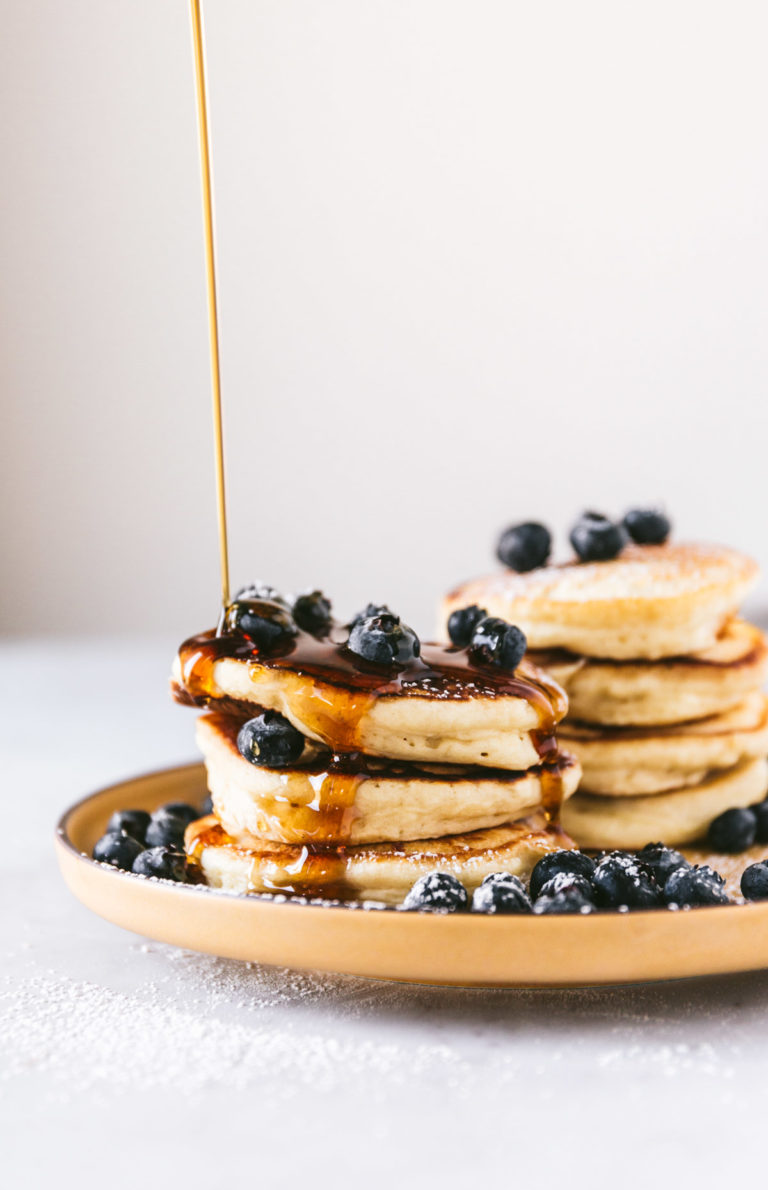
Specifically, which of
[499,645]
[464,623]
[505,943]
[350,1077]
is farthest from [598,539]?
[350,1077]

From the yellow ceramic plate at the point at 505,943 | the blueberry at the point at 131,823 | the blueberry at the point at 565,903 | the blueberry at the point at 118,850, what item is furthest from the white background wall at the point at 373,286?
the yellow ceramic plate at the point at 505,943

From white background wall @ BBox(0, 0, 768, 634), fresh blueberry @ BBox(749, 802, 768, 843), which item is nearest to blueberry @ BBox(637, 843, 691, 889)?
fresh blueberry @ BBox(749, 802, 768, 843)

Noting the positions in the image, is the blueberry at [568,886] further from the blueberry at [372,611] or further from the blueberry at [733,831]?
the blueberry at [733,831]

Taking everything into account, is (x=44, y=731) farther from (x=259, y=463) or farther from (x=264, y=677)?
(x=259, y=463)

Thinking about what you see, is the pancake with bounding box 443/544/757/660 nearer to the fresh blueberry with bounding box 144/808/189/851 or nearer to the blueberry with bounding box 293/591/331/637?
the blueberry with bounding box 293/591/331/637

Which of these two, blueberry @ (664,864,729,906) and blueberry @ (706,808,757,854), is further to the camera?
blueberry @ (706,808,757,854)

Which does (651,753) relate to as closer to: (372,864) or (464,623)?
(464,623)

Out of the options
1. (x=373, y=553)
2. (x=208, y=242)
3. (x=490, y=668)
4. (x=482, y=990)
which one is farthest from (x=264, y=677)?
(x=373, y=553)
